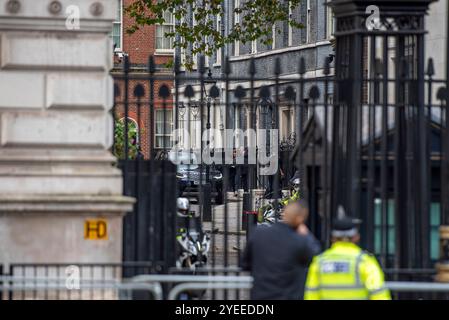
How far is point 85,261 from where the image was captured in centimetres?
1405

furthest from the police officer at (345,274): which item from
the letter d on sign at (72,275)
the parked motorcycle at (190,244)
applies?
the parked motorcycle at (190,244)

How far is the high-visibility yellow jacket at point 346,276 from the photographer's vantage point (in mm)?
11266

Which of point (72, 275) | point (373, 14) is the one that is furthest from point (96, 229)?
point (373, 14)

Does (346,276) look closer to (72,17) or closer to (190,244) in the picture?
(72,17)

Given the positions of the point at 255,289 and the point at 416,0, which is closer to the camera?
the point at 255,289

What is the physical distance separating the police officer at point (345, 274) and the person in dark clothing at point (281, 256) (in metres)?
0.68

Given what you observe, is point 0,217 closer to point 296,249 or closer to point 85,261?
point 85,261

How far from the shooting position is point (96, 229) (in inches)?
556

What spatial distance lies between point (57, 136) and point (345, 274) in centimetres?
383

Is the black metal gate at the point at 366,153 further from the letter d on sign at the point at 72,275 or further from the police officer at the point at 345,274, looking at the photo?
the police officer at the point at 345,274

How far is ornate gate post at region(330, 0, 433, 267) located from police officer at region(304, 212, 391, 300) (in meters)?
2.48
